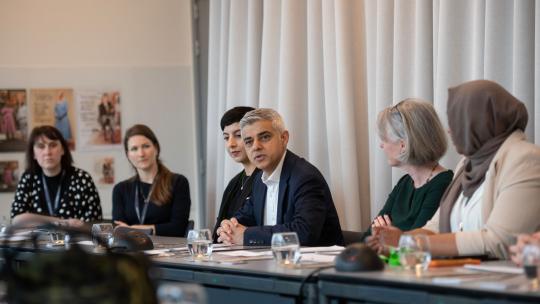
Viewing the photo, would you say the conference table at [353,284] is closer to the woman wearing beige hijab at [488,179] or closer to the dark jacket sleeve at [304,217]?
the woman wearing beige hijab at [488,179]

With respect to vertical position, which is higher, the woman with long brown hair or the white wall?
the white wall

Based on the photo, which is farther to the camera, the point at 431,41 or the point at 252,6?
the point at 252,6

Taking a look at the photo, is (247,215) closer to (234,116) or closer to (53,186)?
(234,116)

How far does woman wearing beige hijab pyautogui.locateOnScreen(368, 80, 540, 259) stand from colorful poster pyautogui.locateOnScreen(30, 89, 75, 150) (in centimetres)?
411

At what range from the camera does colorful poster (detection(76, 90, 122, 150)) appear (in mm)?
6883

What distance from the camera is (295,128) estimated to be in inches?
224

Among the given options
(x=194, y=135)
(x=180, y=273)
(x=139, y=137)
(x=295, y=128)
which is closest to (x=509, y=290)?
(x=180, y=273)

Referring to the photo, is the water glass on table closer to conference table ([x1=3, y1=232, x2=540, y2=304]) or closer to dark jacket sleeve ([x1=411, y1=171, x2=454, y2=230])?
conference table ([x1=3, y1=232, x2=540, y2=304])

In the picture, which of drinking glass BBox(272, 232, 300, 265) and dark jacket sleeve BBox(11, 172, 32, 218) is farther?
dark jacket sleeve BBox(11, 172, 32, 218)

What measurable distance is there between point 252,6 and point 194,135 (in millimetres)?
1377

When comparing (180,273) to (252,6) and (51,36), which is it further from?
(51,36)

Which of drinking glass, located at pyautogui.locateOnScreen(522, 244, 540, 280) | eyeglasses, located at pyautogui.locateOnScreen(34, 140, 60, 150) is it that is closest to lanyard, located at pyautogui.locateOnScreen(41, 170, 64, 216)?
eyeglasses, located at pyautogui.locateOnScreen(34, 140, 60, 150)

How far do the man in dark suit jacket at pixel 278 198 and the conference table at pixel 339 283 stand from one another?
0.85 meters

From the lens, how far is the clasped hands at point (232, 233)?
414 cm
